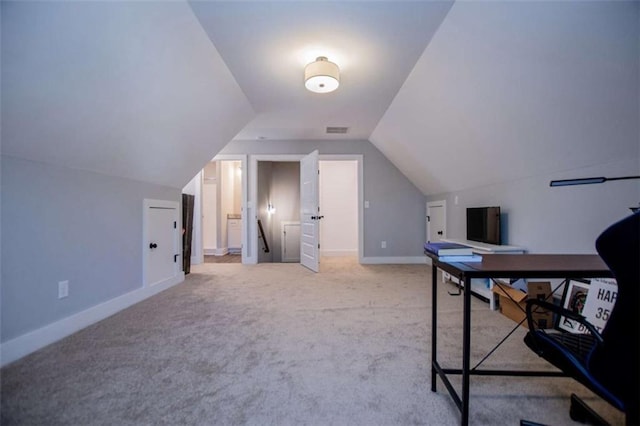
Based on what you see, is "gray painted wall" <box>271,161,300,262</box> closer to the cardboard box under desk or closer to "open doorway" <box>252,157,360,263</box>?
"open doorway" <box>252,157,360,263</box>

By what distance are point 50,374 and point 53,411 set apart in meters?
0.41

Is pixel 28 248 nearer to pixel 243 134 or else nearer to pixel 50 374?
pixel 50 374

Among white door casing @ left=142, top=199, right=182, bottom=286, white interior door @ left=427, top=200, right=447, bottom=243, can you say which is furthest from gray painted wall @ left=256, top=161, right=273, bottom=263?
white interior door @ left=427, top=200, right=447, bottom=243

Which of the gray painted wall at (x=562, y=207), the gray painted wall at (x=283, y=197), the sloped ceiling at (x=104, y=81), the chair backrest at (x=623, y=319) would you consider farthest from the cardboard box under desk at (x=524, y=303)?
the gray painted wall at (x=283, y=197)

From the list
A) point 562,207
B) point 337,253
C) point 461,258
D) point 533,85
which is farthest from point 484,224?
point 337,253

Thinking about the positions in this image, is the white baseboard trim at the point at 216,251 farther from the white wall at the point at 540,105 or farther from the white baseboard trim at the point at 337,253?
the white wall at the point at 540,105

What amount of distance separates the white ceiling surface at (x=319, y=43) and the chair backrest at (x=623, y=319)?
1.75 metres

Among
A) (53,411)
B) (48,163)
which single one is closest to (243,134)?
(48,163)

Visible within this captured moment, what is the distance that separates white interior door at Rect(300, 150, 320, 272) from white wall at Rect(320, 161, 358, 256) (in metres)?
1.53

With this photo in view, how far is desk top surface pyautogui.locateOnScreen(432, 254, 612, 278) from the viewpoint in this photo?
107cm

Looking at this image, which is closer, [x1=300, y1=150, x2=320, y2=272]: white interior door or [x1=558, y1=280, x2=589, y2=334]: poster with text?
[x1=558, y1=280, x2=589, y2=334]: poster with text

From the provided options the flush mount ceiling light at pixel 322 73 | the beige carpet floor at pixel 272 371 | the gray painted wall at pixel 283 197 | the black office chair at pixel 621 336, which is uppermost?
the flush mount ceiling light at pixel 322 73

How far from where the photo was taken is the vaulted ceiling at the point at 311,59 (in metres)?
1.46

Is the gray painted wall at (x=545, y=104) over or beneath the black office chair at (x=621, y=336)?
over
